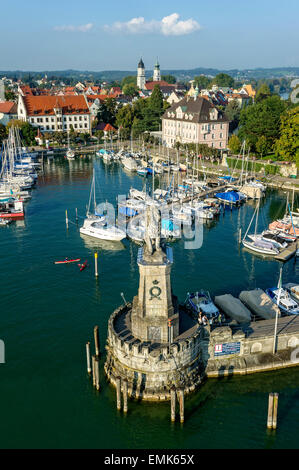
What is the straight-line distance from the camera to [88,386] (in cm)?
3631

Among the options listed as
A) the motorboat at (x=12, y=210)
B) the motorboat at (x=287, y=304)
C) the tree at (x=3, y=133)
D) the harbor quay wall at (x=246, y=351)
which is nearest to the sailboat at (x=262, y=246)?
the motorboat at (x=287, y=304)

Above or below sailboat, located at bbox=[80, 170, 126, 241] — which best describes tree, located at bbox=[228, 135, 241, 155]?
above

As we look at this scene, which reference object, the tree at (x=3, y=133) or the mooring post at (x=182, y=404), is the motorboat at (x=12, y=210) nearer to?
the mooring post at (x=182, y=404)

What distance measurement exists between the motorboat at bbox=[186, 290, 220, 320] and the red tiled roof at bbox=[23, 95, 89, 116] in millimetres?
A: 128004

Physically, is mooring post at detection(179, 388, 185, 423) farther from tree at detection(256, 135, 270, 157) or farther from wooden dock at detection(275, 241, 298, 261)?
tree at detection(256, 135, 270, 157)

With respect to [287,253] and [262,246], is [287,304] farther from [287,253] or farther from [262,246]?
[262,246]

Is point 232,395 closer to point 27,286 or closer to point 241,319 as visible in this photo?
point 241,319

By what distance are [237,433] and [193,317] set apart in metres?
10.3

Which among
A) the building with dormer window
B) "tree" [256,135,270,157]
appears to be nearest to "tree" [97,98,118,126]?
the building with dormer window

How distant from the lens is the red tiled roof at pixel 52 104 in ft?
512

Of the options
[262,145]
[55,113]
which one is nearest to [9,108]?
[55,113]

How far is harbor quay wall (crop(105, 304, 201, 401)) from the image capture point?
33.8m

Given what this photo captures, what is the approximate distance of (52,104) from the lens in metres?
159

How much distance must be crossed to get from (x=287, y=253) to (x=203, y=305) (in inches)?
917
